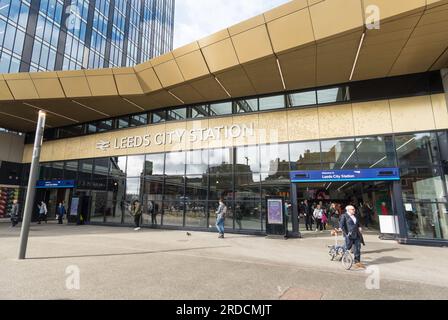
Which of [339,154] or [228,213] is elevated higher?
[339,154]

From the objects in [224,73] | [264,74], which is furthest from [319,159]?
[224,73]

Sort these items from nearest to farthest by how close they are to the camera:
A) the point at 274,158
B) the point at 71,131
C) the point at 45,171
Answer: the point at 274,158 < the point at 71,131 < the point at 45,171

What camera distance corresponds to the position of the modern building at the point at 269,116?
32.7 ft

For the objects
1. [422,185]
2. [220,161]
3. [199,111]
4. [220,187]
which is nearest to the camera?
[422,185]

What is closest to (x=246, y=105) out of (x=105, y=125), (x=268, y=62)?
(x=268, y=62)

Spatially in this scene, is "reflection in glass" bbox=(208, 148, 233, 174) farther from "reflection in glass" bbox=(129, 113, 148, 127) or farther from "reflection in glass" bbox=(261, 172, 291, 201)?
"reflection in glass" bbox=(129, 113, 148, 127)

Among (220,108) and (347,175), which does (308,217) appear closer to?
(347,175)

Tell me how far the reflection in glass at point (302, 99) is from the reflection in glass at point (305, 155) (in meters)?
2.15

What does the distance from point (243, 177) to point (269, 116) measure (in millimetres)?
3629

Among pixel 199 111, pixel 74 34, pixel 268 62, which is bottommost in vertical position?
pixel 199 111

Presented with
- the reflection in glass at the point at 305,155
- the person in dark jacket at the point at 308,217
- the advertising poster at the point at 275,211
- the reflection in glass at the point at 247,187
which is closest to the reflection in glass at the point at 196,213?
the reflection in glass at the point at 247,187

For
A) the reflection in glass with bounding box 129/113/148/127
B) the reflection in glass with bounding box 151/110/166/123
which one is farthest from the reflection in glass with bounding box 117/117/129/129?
the reflection in glass with bounding box 151/110/166/123

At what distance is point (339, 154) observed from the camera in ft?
41.0

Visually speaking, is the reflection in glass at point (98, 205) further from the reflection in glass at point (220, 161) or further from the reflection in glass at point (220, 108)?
A: the reflection in glass at point (220, 108)
